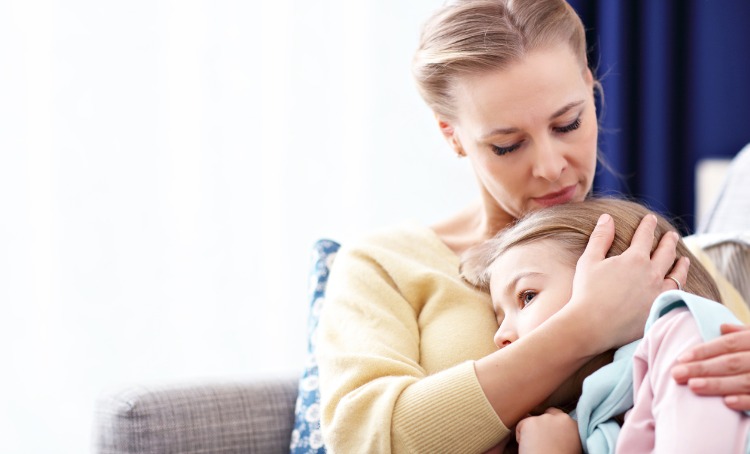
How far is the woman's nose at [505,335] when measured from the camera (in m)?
1.30

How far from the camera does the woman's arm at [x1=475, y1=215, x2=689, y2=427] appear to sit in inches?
46.3

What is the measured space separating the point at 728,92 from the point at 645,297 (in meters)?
2.00

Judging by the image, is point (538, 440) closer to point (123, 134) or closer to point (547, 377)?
point (547, 377)

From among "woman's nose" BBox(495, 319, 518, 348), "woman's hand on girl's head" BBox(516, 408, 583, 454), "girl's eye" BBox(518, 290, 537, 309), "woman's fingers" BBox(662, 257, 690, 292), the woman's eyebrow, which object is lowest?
"woman's hand on girl's head" BBox(516, 408, 583, 454)

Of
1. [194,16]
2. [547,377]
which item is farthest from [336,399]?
[194,16]

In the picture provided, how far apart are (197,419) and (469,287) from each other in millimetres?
498

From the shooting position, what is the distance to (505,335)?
130 centimetres

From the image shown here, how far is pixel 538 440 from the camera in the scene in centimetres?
113

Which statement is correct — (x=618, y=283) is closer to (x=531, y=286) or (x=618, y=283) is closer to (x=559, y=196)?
(x=531, y=286)

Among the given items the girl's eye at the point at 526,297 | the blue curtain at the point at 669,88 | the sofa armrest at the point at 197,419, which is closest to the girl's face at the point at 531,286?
the girl's eye at the point at 526,297

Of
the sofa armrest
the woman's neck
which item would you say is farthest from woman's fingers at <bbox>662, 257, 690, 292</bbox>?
the sofa armrest

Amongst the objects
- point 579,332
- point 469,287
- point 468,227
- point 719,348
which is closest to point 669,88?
point 468,227

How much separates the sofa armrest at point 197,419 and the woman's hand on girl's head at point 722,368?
82 cm

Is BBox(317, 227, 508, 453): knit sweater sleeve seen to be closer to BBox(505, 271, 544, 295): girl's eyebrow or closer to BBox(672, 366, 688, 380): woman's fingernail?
BBox(505, 271, 544, 295): girl's eyebrow
